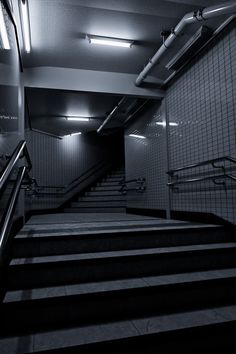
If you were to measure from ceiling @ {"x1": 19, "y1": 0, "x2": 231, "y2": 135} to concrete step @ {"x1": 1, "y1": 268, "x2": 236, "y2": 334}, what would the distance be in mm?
2968

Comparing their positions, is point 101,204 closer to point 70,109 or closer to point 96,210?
point 96,210

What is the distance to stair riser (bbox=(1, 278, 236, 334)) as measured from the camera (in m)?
1.79

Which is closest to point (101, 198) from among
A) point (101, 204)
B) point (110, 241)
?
point (101, 204)

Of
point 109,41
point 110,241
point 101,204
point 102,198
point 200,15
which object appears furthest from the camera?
point 102,198

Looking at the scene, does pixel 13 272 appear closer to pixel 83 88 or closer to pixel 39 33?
pixel 39 33

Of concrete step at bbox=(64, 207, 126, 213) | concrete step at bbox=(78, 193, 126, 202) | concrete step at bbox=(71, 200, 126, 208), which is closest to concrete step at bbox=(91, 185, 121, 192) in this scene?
concrete step at bbox=(78, 193, 126, 202)

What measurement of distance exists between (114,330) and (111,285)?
0.42m

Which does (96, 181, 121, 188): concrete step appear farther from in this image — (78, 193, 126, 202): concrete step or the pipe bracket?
the pipe bracket

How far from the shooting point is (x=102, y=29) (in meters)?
3.53

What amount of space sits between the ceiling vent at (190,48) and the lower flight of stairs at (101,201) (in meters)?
4.35

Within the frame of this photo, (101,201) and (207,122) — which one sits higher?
(207,122)

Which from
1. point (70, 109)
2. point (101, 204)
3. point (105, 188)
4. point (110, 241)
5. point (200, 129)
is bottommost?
point (110, 241)

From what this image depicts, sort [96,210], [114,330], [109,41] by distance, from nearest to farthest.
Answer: [114,330], [109,41], [96,210]

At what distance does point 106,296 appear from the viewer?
6.43ft
